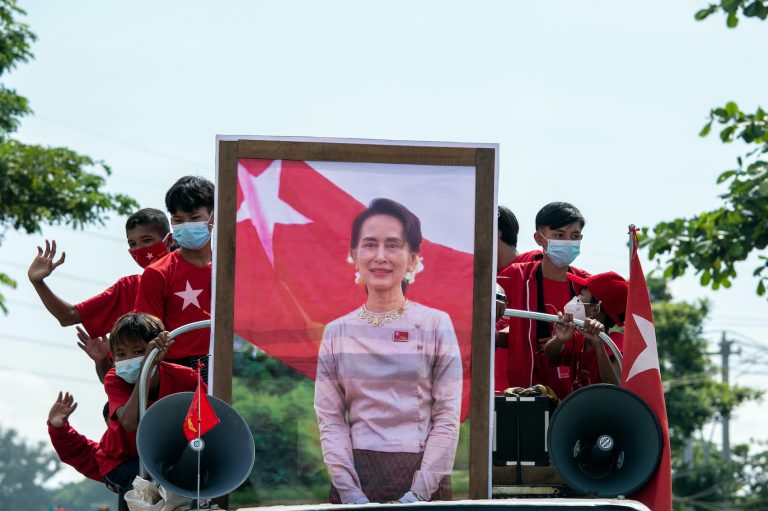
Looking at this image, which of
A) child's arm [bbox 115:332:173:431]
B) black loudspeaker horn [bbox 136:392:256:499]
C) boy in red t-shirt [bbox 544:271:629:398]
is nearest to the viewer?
black loudspeaker horn [bbox 136:392:256:499]

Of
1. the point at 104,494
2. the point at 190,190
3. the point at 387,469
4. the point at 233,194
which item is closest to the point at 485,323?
the point at 387,469

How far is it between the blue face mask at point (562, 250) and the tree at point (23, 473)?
14604cm

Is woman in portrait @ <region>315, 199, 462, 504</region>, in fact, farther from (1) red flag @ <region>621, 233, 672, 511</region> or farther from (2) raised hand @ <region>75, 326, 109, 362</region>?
(2) raised hand @ <region>75, 326, 109, 362</region>

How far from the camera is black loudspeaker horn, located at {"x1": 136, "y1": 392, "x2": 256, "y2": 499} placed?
6406 millimetres

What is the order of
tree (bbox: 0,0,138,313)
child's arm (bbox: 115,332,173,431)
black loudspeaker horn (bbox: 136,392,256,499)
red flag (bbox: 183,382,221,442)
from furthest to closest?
1. tree (bbox: 0,0,138,313)
2. child's arm (bbox: 115,332,173,431)
3. black loudspeaker horn (bbox: 136,392,256,499)
4. red flag (bbox: 183,382,221,442)

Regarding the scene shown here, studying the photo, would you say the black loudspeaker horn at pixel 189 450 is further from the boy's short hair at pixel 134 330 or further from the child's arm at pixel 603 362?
the child's arm at pixel 603 362

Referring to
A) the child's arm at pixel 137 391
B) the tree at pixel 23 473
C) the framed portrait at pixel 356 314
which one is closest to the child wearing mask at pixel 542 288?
the framed portrait at pixel 356 314

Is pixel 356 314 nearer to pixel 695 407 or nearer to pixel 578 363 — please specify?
pixel 578 363

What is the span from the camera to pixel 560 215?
8.57 m

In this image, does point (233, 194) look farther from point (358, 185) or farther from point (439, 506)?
point (439, 506)

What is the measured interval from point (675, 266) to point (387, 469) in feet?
33.3

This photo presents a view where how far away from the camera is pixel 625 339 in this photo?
23.7 ft

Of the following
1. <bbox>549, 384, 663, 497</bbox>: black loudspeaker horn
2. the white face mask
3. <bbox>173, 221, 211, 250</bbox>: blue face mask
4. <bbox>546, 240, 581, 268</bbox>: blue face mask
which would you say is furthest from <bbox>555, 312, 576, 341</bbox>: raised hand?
<bbox>173, 221, 211, 250</bbox>: blue face mask

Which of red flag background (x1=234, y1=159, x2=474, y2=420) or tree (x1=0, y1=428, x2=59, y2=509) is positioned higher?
red flag background (x1=234, y1=159, x2=474, y2=420)
